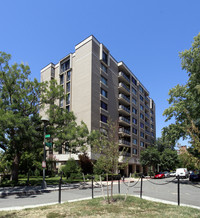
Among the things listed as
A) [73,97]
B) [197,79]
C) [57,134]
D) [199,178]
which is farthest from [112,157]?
[73,97]

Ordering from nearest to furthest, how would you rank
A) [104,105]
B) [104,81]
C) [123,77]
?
[104,105] < [104,81] < [123,77]

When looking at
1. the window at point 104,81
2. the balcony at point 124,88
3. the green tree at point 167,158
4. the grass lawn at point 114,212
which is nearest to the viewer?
the grass lawn at point 114,212

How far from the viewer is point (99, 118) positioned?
1442 inches

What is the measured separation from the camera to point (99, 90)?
37.9 metres

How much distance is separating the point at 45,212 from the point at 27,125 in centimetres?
978

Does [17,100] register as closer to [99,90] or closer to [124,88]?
[99,90]

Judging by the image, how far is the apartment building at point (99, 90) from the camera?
3634cm

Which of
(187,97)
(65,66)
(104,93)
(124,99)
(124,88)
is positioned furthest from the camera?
(124,88)

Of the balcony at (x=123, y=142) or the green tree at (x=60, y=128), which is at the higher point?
the green tree at (x=60, y=128)

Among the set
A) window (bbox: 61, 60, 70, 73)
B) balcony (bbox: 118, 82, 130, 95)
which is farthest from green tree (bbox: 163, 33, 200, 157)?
window (bbox: 61, 60, 70, 73)

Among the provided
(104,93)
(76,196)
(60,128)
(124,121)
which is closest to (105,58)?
(104,93)

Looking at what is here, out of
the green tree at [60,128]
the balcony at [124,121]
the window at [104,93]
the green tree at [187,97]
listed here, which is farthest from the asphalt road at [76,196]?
the balcony at [124,121]

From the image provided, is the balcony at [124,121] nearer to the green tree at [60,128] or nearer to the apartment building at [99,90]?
the apartment building at [99,90]

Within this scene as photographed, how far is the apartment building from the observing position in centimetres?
3634
